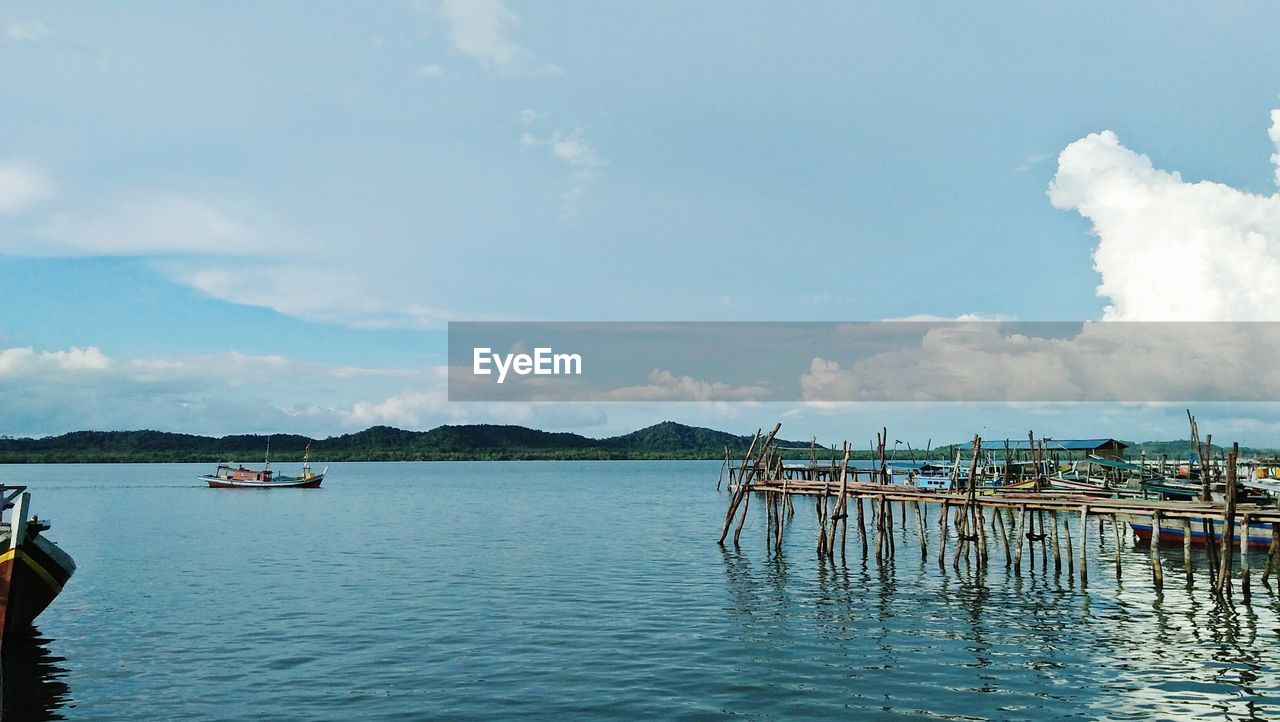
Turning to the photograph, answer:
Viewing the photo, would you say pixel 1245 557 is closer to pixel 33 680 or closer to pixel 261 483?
pixel 33 680

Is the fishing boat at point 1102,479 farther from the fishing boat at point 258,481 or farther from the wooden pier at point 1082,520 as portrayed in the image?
the fishing boat at point 258,481

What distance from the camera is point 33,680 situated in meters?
17.8

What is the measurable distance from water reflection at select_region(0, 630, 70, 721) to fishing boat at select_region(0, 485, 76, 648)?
522 mm

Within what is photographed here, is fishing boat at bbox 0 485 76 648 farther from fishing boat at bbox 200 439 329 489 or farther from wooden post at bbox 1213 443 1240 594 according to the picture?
fishing boat at bbox 200 439 329 489

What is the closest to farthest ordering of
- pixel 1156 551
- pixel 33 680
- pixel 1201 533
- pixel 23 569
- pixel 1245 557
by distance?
1. pixel 33 680
2. pixel 23 569
3. pixel 1245 557
4. pixel 1156 551
5. pixel 1201 533

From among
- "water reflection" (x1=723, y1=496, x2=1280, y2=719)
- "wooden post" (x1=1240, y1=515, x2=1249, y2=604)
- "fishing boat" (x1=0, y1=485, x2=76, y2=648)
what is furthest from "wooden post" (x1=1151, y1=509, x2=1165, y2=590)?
"fishing boat" (x1=0, y1=485, x2=76, y2=648)

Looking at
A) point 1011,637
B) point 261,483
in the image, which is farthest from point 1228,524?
point 261,483

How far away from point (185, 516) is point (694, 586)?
1857 inches

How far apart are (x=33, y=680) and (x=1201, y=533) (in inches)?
1569

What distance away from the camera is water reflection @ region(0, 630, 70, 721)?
52.3ft

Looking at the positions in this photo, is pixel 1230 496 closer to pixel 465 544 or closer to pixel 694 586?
pixel 694 586

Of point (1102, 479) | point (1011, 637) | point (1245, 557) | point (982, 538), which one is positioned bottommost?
point (1011, 637)

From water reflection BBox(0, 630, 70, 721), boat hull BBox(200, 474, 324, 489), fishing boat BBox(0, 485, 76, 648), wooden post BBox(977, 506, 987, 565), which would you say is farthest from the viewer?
boat hull BBox(200, 474, 324, 489)

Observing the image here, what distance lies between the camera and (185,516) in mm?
61344
